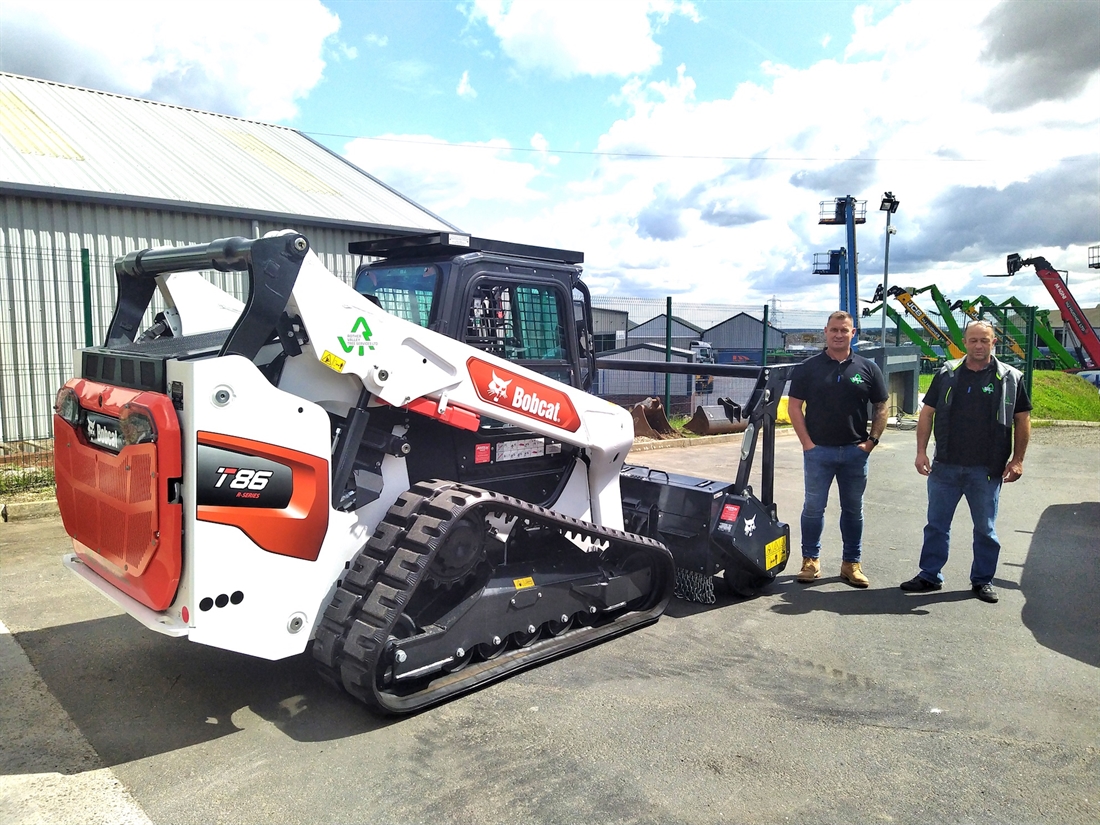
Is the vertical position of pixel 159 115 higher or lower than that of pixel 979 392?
higher

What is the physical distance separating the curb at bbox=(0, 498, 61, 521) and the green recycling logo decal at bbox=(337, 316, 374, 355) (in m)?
4.97

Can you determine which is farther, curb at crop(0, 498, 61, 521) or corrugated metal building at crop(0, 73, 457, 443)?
corrugated metal building at crop(0, 73, 457, 443)

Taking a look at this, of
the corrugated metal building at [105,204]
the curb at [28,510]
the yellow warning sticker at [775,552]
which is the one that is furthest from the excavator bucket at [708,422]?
the curb at [28,510]

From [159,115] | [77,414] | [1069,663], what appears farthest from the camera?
[159,115]

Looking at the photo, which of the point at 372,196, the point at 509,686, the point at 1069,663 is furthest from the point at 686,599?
the point at 372,196

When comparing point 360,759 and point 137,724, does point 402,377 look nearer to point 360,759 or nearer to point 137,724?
point 360,759

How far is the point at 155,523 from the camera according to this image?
3.16m

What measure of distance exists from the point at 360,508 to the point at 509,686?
1155 millimetres

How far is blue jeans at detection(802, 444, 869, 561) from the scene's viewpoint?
562cm

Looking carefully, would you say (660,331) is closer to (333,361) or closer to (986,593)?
(986,593)

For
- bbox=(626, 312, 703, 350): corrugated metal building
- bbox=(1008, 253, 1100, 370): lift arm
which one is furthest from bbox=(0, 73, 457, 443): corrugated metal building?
bbox=(1008, 253, 1100, 370): lift arm

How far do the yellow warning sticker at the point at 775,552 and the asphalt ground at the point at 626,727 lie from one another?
26 centimetres

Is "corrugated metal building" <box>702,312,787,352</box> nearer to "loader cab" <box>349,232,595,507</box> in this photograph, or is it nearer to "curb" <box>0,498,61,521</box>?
"loader cab" <box>349,232,595,507</box>

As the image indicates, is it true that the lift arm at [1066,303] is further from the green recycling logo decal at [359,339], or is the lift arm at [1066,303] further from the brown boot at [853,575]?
the green recycling logo decal at [359,339]
